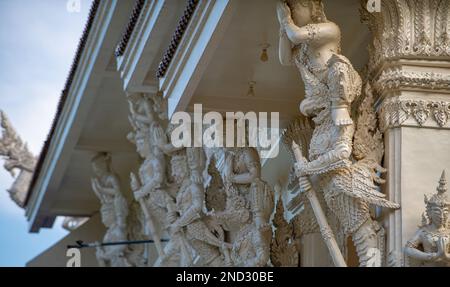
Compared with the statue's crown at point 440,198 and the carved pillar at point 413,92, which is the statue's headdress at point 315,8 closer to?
the carved pillar at point 413,92

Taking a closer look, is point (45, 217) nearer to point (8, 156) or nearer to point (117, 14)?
point (8, 156)

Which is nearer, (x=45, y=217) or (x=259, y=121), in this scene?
(x=259, y=121)

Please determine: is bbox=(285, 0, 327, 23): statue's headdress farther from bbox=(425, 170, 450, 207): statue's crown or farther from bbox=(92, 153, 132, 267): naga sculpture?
bbox=(92, 153, 132, 267): naga sculpture

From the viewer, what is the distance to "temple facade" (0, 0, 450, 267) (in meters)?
12.6

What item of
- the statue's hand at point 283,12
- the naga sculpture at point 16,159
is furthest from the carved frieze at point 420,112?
the naga sculpture at point 16,159

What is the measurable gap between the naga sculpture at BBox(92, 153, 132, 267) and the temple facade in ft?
0.07

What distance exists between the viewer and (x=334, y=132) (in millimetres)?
12680

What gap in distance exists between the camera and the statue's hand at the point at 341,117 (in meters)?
12.6

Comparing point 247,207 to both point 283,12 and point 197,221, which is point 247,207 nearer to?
point 197,221

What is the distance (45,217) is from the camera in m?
27.2

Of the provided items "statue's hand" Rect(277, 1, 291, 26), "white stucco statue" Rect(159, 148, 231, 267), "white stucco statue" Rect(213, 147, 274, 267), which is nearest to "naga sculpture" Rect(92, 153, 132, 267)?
"white stucco statue" Rect(159, 148, 231, 267)

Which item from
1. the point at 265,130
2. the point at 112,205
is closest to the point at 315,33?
the point at 265,130
